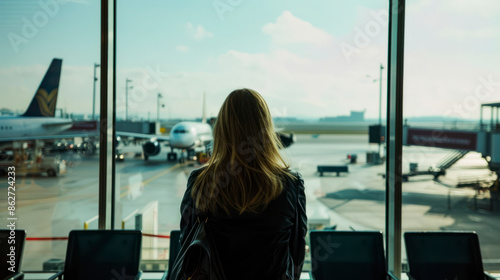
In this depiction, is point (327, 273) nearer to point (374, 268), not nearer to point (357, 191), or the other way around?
point (374, 268)

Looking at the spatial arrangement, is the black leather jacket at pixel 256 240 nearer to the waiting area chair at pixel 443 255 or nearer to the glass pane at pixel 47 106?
the waiting area chair at pixel 443 255

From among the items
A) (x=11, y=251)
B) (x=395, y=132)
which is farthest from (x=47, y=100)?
(x=395, y=132)

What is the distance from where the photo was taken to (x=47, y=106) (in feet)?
10.6

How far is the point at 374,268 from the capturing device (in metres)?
2.07

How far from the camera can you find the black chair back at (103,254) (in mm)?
2031

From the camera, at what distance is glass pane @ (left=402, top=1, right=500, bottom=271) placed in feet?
8.59

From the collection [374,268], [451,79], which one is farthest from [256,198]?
[451,79]

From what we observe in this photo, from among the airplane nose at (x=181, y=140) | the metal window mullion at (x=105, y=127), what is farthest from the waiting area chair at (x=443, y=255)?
the airplane nose at (x=181, y=140)

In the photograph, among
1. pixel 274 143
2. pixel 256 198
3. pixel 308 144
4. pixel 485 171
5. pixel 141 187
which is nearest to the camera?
pixel 256 198

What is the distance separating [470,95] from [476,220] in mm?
1987

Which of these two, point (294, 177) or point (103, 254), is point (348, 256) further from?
point (103, 254)

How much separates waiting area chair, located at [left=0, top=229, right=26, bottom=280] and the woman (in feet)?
5.42

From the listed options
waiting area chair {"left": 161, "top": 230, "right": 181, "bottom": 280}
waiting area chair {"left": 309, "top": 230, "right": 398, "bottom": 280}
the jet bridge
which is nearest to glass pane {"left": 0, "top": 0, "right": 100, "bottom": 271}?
waiting area chair {"left": 161, "top": 230, "right": 181, "bottom": 280}

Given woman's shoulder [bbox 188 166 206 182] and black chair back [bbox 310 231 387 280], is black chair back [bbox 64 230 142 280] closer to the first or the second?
black chair back [bbox 310 231 387 280]
